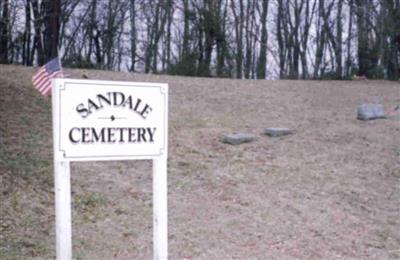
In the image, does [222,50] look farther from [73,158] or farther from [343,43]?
[73,158]

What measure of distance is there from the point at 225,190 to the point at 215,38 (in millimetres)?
15875

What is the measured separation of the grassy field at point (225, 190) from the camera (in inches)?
230

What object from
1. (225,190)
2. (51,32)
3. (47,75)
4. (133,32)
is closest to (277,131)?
(225,190)

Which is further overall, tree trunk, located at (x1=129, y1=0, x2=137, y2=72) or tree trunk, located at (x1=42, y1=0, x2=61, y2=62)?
tree trunk, located at (x1=129, y1=0, x2=137, y2=72)

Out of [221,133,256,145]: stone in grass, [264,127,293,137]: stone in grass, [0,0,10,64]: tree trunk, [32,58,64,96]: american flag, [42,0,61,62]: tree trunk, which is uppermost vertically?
[42,0,61,62]: tree trunk

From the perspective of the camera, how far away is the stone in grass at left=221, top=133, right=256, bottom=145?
9305mm

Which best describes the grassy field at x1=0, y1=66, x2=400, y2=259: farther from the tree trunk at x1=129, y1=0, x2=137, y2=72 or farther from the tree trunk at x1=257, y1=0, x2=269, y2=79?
the tree trunk at x1=129, y1=0, x2=137, y2=72

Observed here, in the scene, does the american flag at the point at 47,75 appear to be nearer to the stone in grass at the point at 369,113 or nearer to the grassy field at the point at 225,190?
the grassy field at the point at 225,190

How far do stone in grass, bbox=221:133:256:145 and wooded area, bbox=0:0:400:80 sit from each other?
11.5m

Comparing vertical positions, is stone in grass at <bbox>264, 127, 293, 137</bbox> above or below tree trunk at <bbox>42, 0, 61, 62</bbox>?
below

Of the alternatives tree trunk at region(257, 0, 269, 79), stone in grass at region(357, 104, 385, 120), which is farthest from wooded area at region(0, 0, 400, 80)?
stone in grass at region(357, 104, 385, 120)

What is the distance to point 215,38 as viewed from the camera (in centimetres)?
2266

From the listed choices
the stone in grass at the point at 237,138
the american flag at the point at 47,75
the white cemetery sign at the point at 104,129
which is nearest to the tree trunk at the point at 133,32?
the stone in grass at the point at 237,138

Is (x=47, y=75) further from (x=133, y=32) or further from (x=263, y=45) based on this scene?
(x=263, y=45)
